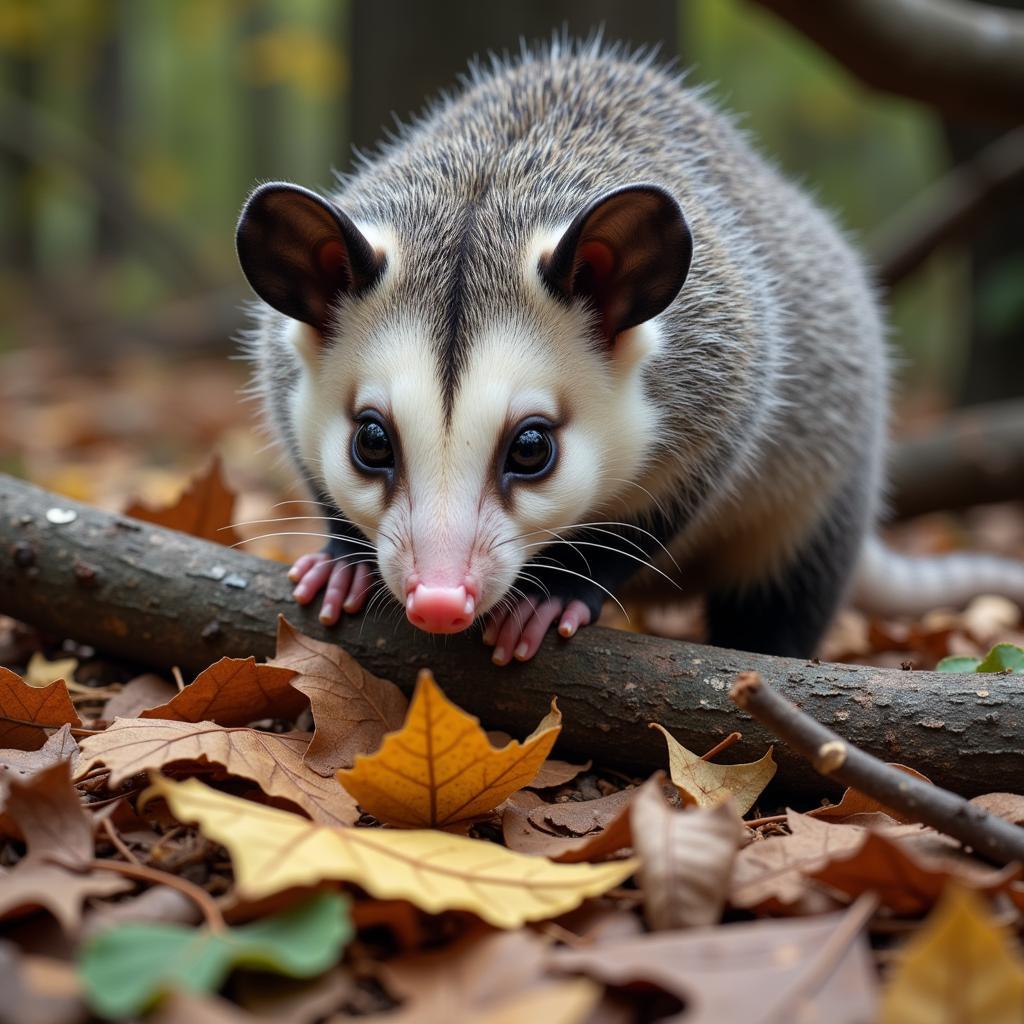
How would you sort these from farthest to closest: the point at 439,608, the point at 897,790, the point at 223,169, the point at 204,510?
the point at 223,169 < the point at 204,510 < the point at 439,608 < the point at 897,790

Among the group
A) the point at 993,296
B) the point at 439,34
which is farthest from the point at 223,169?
the point at 993,296

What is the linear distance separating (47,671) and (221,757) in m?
0.88

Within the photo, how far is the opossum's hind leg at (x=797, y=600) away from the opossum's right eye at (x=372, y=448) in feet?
5.12

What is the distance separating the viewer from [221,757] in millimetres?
1992

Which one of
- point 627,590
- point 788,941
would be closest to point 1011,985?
point 788,941

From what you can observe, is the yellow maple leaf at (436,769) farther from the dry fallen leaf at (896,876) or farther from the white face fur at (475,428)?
the dry fallen leaf at (896,876)

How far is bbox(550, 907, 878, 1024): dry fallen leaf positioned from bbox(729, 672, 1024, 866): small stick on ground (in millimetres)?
274

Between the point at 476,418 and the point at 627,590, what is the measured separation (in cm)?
136

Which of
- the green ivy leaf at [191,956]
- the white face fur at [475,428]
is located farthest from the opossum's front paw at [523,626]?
the green ivy leaf at [191,956]

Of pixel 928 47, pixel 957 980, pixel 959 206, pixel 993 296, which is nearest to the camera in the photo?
pixel 957 980

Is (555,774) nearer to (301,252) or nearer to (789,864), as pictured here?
(789,864)

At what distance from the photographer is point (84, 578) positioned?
8.63ft

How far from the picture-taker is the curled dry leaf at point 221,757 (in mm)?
1934

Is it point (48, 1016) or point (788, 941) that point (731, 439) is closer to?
point (788, 941)
